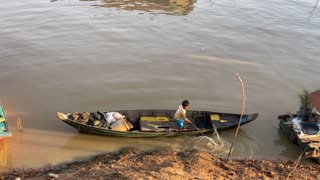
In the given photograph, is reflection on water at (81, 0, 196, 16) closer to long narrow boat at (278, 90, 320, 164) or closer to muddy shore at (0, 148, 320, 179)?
long narrow boat at (278, 90, 320, 164)

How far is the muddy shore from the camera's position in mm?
9531

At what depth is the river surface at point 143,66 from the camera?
1316cm

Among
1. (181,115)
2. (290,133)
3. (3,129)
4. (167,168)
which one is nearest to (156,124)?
(181,115)

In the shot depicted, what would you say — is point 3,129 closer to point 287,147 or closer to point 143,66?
point 143,66

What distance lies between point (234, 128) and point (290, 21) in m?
15.1

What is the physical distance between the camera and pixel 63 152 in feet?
40.9

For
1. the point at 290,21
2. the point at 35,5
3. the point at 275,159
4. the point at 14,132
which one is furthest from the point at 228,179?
the point at 35,5

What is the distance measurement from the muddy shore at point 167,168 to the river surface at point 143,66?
0.79m

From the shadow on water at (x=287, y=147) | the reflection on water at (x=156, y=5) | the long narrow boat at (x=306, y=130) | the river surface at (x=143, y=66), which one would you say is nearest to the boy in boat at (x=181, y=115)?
the river surface at (x=143, y=66)

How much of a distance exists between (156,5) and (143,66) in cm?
1091

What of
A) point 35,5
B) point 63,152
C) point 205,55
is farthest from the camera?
point 35,5

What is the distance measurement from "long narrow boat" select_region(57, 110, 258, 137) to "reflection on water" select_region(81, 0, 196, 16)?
546 inches

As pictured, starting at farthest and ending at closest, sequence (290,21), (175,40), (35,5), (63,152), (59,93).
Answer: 1. (35,5)
2. (290,21)
3. (175,40)
4. (59,93)
5. (63,152)

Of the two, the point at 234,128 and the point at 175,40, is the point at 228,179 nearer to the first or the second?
the point at 234,128
